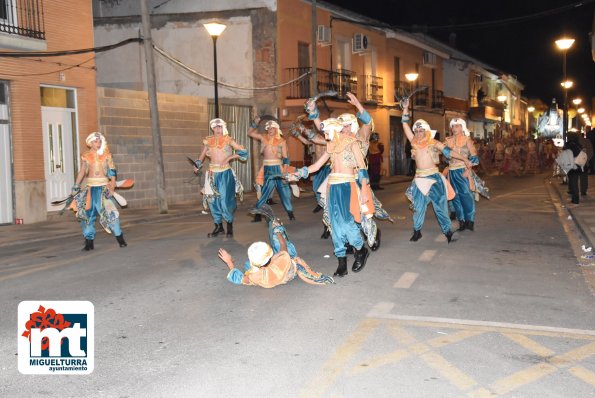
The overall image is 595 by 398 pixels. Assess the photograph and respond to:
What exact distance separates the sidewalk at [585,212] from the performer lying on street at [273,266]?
481 centimetres

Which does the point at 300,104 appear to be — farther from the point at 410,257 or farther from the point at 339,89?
the point at 410,257

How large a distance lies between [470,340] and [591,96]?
83475 millimetres

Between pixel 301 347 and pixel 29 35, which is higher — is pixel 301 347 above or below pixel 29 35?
below

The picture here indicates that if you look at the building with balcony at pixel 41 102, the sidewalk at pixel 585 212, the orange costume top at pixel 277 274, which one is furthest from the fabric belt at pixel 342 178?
the building with balcony at pixel 41 102

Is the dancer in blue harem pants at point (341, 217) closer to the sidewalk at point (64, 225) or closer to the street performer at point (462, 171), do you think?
the street performer at point (462, 171)

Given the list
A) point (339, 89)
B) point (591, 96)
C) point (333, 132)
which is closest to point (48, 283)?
point (333, 132)

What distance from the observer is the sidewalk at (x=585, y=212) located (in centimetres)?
1136

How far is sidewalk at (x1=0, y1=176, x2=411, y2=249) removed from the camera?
503 inches

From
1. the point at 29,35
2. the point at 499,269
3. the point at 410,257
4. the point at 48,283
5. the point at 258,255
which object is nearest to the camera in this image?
the point at 258,255

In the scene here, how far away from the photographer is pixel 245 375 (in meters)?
4.73

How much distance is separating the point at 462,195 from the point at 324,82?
18.5 meters

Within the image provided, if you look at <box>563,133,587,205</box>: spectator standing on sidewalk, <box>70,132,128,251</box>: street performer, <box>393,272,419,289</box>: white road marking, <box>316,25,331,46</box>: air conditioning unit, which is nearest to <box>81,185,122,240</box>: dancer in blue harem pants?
<box>70,132,128,251</box>: street performer

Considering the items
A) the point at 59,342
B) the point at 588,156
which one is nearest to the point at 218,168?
the point at 59,342

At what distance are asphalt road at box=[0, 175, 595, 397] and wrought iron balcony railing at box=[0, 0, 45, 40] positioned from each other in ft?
20.7
